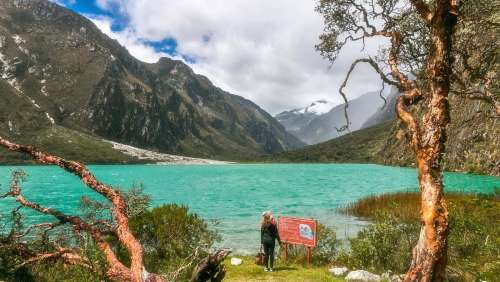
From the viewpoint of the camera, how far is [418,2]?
995 cm

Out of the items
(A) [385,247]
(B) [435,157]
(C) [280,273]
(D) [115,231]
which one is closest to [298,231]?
(C) [280,273]

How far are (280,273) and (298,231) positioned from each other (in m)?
3.02

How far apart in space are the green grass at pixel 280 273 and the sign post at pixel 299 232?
3.44 feet

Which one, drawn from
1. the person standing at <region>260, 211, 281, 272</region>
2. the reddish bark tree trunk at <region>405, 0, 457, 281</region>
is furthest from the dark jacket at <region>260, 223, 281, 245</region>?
the reddish bark tree trunk at <region>405, 0, 457, 281</region>

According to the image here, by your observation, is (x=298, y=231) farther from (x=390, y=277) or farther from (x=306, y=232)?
(x=390, y=277)

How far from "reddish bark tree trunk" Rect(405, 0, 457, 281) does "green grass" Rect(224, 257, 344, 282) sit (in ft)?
27.1

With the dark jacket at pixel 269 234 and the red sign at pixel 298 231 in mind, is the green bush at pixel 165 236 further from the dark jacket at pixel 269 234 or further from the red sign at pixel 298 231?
the red sign at pixel 298 231

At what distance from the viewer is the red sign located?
19.7 meters

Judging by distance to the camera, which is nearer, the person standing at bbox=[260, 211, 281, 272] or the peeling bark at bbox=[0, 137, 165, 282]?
the peeling bark at bbox=[0, 137, 165, 282]

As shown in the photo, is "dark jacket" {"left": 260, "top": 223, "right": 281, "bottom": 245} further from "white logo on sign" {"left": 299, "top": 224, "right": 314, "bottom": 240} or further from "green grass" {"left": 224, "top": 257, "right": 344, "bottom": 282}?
"white logo on sign" {"left": 299, "top": 224, "right": 314, "bottom": 240}

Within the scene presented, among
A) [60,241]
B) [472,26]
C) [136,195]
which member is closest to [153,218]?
[136,195]

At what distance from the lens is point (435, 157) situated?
354 inches

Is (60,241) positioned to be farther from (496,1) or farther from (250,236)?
(250,236)

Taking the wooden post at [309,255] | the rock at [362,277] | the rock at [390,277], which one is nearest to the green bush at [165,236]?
the wooden post at [309,255]
